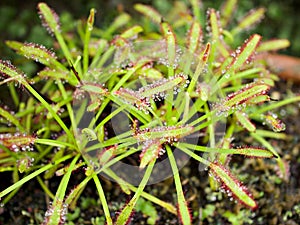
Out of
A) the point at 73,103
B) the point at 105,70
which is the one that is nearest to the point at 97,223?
the point at 73,103

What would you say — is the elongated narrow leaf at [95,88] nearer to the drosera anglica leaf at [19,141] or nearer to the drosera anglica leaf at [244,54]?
the drosera anglica leaf at [19,141]

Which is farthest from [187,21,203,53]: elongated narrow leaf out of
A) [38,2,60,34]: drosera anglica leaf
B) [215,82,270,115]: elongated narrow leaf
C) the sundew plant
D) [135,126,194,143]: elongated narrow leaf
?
[38,2,60,34]: drosera anglica leaf

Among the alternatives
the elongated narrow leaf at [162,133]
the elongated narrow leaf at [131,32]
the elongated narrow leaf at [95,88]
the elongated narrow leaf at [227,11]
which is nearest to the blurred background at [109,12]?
the elongated narrow leaf at [227,11]

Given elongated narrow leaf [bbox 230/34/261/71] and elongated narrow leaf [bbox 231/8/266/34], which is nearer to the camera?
elongated narrow leaf [bbox 230/34/261/71]

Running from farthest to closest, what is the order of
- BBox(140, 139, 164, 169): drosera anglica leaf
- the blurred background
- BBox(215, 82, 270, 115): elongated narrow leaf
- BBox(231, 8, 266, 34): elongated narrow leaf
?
the blurred background < BBox(231, 8, 266, 34): elongated narrow leaf < BBox(215, 82, 270, 115): elongated narrow leaf < BBox(140, 139, 164, 169): drosera anglica leaf

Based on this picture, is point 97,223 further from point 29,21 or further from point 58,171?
point 29,21

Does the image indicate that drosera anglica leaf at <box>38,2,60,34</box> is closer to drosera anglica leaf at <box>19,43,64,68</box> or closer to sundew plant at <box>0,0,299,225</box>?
sundew plant at <box>0,0,299,225</box>

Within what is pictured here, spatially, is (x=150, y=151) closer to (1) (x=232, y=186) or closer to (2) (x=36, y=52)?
(1) (x=232, y=186)
